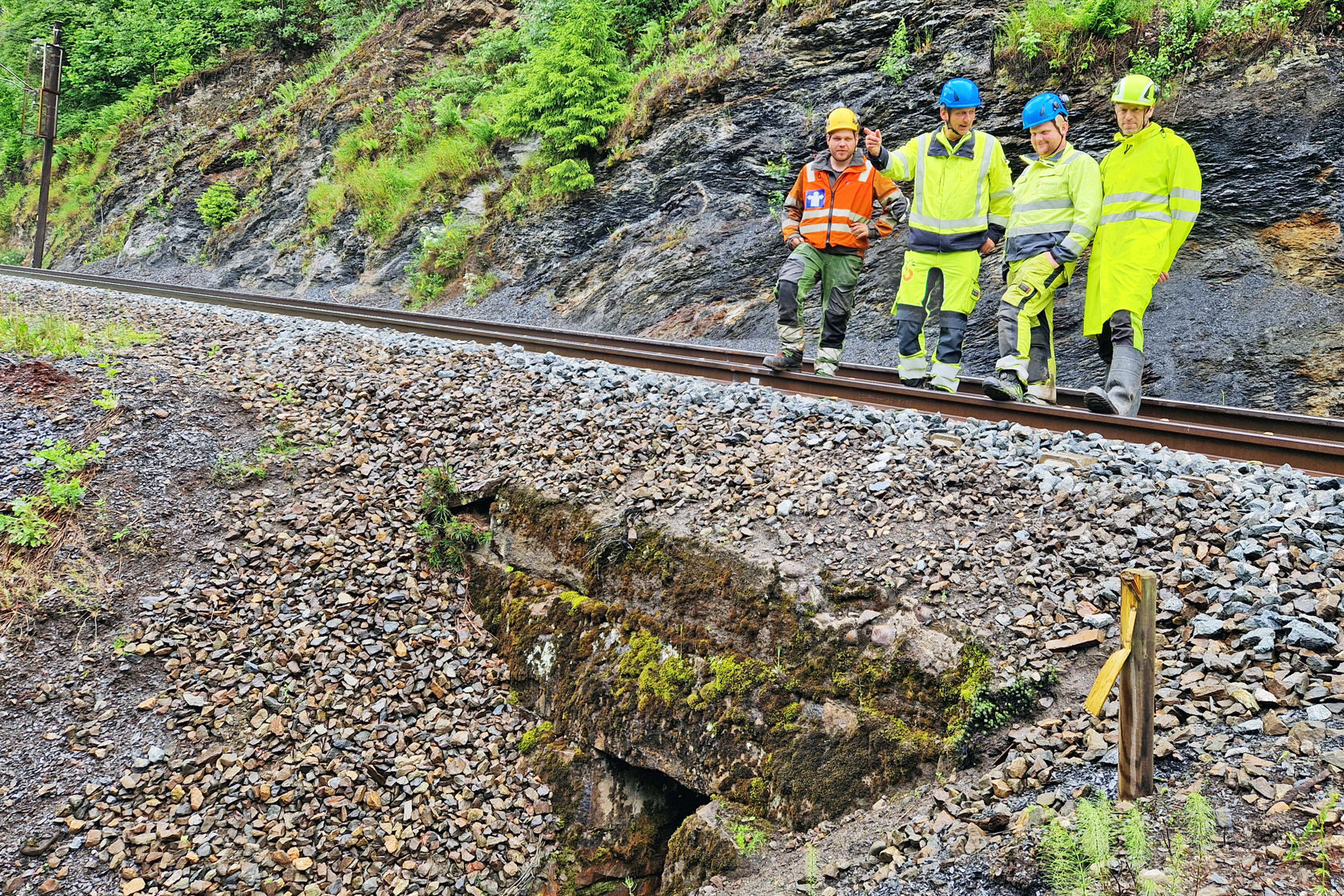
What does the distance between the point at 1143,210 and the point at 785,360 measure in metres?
2.79

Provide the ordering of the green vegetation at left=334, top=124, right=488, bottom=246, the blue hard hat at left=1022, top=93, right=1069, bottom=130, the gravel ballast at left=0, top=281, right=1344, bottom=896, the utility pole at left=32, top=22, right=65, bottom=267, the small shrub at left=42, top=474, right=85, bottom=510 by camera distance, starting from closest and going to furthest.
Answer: the gravel ballast at left=0, top=281, right=1344, bottom=896 → the small shrub at left=42, top=474, right=85, bottom=510 → the blue hard hat at left=1022, top=93, right=1069, bottom=130 → the green vegetation at left=334, top=124, right=488, bottom=246 → the utility pole at left=32, top=22, right=65, bottom=267

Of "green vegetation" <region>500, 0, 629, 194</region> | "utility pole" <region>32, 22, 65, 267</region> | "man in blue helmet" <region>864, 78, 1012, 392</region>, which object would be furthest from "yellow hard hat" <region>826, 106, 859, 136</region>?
"utility pole" <region>32, 22, 65, 267</region>

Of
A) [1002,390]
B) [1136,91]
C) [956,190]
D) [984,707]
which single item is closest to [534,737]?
[984,707]

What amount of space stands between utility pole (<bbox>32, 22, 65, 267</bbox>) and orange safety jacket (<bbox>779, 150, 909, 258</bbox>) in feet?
77.6

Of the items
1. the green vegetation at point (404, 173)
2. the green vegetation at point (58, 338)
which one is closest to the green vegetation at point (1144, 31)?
the green vegetation at point (404, 173)

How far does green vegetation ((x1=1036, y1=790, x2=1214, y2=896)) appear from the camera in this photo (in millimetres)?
2471

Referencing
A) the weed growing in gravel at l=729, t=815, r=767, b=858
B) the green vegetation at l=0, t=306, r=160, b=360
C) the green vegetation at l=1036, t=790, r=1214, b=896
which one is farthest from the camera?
the green vegetation at l=0, t=306, r=160, b=360

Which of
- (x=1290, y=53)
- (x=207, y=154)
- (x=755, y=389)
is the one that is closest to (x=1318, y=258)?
(x=1290, y=53)

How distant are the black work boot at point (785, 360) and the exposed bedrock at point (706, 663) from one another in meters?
2.47

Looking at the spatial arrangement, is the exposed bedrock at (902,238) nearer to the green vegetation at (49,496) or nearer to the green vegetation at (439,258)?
the green vegetation at (439,258)

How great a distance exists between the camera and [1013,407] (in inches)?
215

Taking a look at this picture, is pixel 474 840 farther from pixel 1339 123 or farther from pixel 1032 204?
pixel 1339 123

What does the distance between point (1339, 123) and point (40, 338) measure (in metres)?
11.3

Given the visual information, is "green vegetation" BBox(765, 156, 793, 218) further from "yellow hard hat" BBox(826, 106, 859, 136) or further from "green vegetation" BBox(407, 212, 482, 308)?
"green vegetation" BBox(407, 212, 482, 308)
